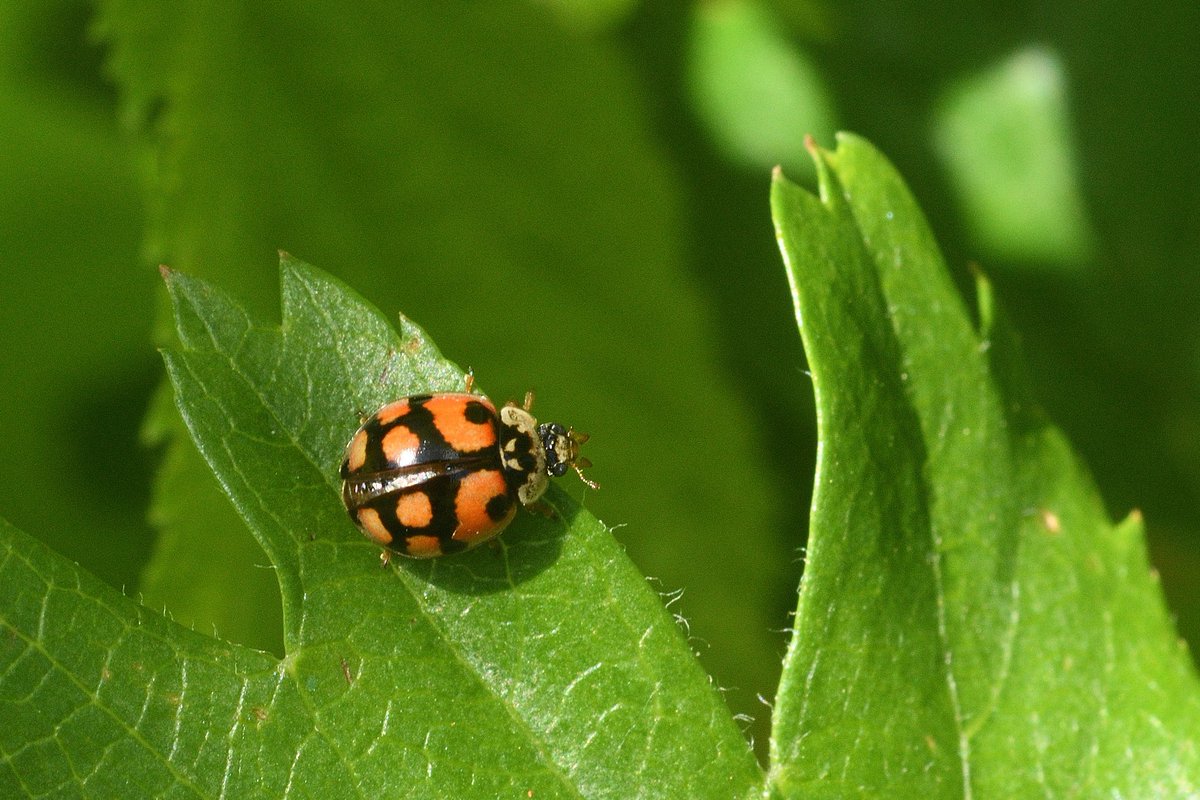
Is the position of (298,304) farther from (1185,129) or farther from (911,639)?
(1185,129)

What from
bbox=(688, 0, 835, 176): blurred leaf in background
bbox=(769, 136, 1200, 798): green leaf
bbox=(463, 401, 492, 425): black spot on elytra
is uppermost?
bbox=(688, 0, 835, 176): blurred leaf in background

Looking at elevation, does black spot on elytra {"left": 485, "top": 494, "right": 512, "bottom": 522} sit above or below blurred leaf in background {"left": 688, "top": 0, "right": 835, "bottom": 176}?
below

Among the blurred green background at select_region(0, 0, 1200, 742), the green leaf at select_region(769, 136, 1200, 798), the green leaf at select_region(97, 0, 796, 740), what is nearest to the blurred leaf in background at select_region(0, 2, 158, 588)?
the blurred green background at select_region(0, 0, 1200, 742)

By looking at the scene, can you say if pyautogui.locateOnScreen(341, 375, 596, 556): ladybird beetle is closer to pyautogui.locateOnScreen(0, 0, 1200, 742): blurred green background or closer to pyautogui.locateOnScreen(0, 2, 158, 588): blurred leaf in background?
pyautogui.locateOnScreen(0, 0, 1200, 742): blurred green background

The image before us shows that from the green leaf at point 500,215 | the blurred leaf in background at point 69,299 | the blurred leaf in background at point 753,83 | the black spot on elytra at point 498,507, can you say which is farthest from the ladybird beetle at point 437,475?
the blurred leaf in background at point 753,83

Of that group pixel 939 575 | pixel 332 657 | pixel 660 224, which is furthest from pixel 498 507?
pixel 660 224

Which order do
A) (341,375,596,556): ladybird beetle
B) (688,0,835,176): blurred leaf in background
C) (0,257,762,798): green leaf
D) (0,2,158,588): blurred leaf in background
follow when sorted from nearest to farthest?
(0,257,762,798): green leaf, (341,375,596,556): ladybird beetle, (0,2,158,588): blurred leaf in background, (688,0,835,176): blurred leaf in background

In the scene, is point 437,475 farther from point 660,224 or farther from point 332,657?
point 660,224

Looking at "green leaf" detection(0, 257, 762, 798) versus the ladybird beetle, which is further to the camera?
the ladybird beetle
